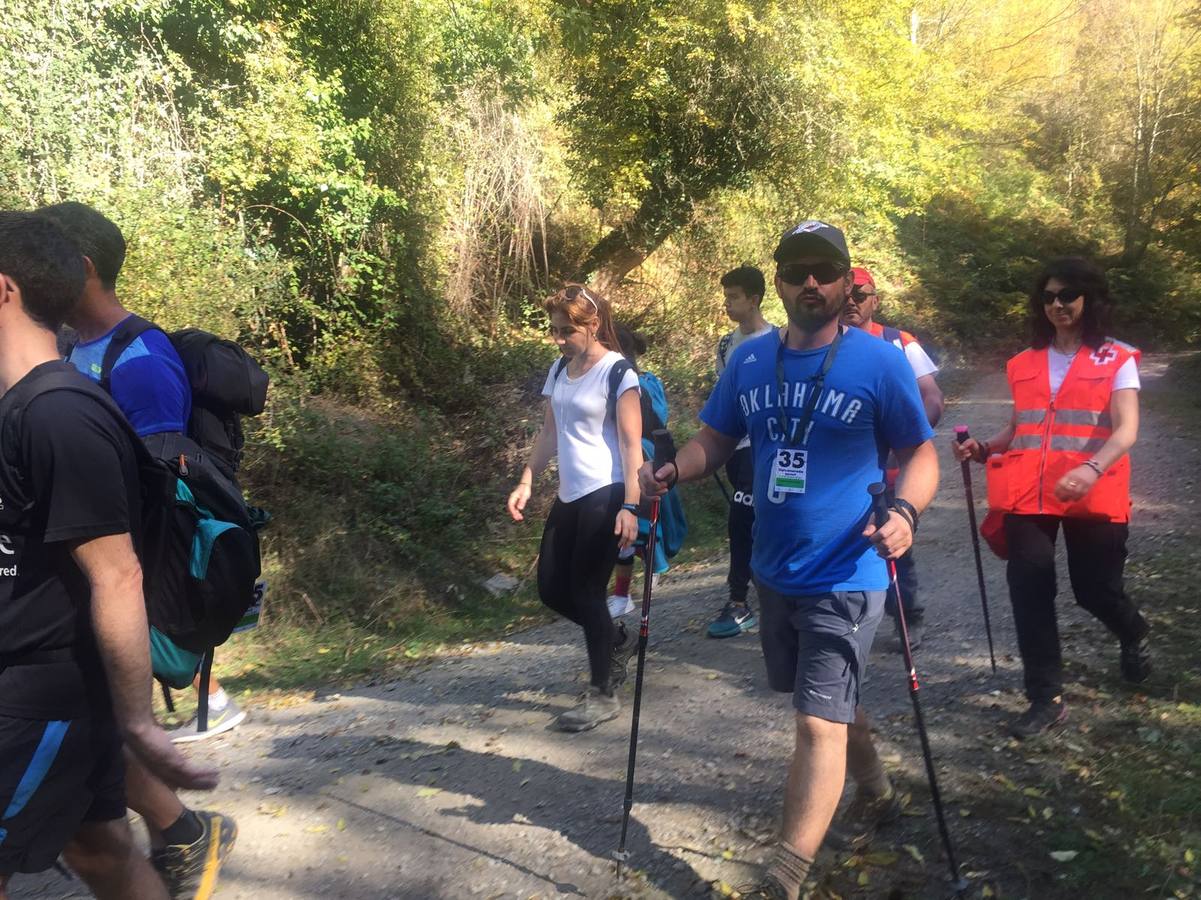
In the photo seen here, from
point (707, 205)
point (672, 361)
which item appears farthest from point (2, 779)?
point (707, 205)

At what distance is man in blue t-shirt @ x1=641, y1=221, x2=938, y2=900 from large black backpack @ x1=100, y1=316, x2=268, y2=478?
1929 millimetres

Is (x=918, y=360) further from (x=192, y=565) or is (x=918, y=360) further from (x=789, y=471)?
(x=192, y=565)

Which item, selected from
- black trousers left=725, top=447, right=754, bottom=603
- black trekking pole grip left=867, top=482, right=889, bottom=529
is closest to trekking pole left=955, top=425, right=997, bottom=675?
black trousers left=725, top=447, right=754, bottom=603

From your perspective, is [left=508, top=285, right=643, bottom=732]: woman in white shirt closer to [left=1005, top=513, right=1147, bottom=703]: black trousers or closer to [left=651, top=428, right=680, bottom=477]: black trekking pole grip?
[left=651, top=428, right=680, bottom=477]: black trekking pole grip

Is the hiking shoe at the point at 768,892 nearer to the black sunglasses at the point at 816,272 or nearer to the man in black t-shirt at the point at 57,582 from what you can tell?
the man in black t-shirt at the point at 57,582

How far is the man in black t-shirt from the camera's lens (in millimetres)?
2049


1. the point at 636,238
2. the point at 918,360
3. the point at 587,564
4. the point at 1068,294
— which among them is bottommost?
the point at 587,564

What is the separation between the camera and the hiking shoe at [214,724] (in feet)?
15.3

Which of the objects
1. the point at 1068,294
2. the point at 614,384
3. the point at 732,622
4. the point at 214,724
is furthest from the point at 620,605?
the point at 1068,294

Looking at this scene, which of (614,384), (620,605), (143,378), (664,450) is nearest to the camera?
(143,378)

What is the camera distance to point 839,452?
2875mm

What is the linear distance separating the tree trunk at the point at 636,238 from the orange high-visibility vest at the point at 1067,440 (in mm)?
10563

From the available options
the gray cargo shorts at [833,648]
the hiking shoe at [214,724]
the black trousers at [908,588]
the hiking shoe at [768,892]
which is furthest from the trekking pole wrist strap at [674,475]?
the hiking shoe at [214,724]

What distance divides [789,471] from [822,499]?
0.14m
